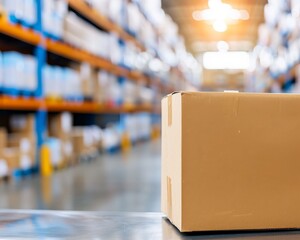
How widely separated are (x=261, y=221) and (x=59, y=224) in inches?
18.6

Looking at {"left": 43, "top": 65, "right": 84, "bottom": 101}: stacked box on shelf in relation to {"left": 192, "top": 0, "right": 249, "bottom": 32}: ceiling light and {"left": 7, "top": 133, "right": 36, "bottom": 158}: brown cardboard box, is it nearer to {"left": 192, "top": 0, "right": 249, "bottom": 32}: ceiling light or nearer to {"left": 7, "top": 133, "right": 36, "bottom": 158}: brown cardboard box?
{"left": 7, "top": 133, "right": 36, "bottom": 158}: brown cardboard box

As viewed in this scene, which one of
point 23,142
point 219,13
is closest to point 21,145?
point 23,142

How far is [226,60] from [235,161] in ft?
87.6

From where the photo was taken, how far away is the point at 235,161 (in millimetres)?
1058

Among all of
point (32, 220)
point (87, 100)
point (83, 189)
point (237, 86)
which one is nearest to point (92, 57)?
point (87, 100)

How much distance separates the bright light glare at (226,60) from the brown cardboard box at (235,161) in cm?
2588

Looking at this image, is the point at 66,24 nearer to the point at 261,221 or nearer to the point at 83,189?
the point at 83,189

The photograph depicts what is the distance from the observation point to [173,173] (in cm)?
112

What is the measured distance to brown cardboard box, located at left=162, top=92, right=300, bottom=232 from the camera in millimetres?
1041

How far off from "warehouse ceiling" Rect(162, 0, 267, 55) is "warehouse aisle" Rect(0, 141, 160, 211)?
33.4 ft

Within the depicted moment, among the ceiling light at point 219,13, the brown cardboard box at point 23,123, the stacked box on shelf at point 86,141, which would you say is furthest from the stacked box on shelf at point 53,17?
the ceiling light at point 219,13

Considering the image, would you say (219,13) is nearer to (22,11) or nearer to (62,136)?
(62,136)

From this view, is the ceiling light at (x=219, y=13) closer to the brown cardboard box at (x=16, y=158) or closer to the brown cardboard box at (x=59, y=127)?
the brown cardboard box at (x=59, y=127)

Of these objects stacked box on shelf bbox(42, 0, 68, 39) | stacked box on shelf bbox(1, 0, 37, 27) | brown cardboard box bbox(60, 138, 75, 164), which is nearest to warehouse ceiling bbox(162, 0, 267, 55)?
stacked box on shelf bbox(42, 0, 68, 39)
